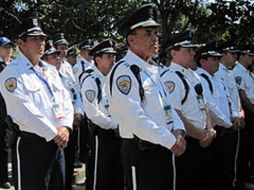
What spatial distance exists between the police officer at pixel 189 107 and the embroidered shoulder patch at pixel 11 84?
1549 millimetres

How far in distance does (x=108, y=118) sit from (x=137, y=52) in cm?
178

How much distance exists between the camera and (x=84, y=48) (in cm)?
873

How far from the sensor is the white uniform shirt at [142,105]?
3.97 metres

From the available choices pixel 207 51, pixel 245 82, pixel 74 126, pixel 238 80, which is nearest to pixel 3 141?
pixel 74 126

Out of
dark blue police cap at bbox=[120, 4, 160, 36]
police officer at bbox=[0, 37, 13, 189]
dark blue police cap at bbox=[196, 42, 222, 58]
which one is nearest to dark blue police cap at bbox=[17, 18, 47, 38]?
dark blue police cap at bbox=[120, 4, 160, 36]

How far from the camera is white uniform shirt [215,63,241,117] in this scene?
669cm

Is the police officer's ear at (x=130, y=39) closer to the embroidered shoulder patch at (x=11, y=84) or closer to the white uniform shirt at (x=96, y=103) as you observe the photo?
the embroidered shoulder patch at (x=11, y=84)

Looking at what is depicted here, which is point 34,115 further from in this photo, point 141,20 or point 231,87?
point 231,87

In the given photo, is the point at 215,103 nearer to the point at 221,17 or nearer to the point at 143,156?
the point at 143,156

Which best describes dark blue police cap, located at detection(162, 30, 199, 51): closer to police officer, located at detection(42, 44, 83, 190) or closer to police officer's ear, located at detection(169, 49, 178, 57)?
police officer's ear, located at detection(169, 49, 178, 57)

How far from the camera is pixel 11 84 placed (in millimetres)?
4422

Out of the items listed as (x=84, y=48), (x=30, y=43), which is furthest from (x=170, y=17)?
(x=30, y=43)

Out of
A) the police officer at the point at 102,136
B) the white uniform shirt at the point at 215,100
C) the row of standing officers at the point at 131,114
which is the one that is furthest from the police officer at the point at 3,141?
the white uniform shirt at the point at 215,100

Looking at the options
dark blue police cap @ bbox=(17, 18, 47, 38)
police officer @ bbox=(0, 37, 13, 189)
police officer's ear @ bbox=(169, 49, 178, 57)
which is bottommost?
police officer @ bbox=(0, 37, 13, 189)
